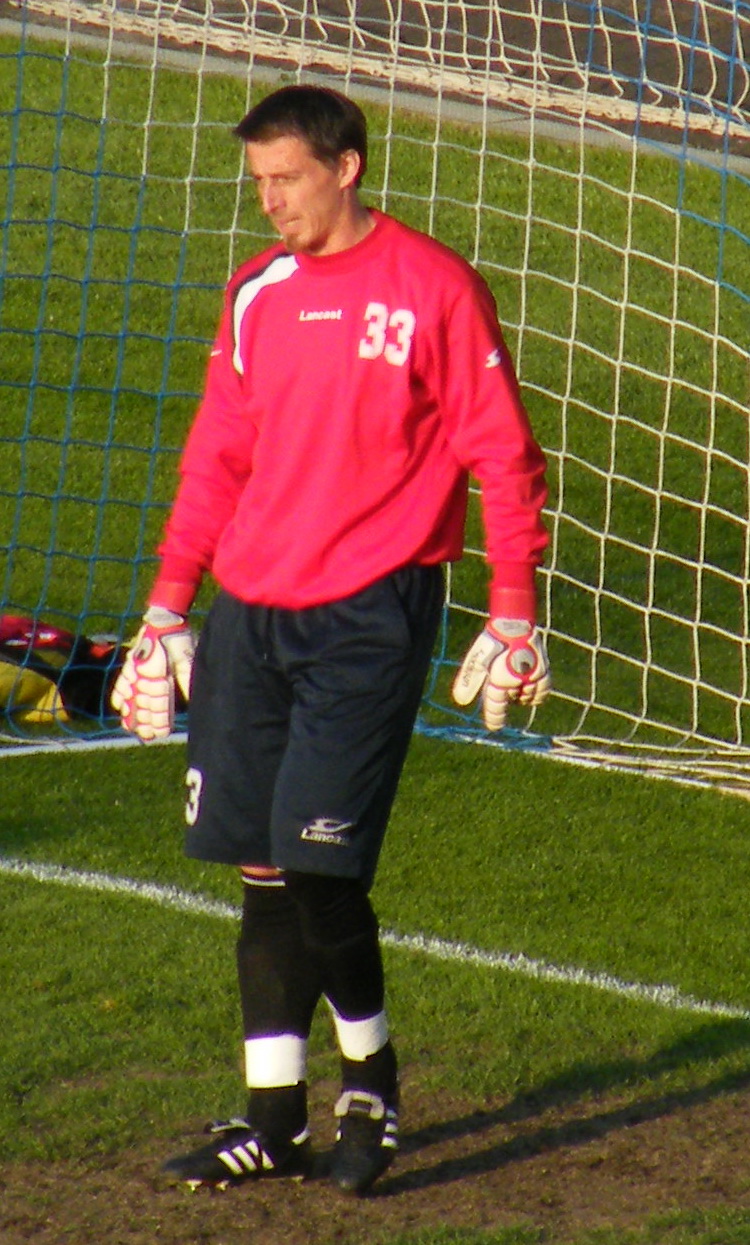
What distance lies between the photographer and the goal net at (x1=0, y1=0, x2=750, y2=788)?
22.7 ft

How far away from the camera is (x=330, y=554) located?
10.3 feet

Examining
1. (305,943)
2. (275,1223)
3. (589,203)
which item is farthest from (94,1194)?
(589,203)

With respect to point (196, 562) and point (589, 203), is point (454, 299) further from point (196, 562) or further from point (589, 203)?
point (589, 203)

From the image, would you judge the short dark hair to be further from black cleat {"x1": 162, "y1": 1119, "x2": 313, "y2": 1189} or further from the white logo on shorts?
black cleat {"x1": 162, "y1": 1119, "x2": 313, "y2": 1189}

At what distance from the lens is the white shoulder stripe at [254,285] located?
321 centimetres

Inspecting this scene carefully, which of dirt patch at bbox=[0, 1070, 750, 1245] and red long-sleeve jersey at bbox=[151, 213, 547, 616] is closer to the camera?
red long-sleeve jersey at bbox=[151, 213, 547, 616]

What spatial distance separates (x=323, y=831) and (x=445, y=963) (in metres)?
1.36

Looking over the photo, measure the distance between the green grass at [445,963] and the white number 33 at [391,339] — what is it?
58.3 inches

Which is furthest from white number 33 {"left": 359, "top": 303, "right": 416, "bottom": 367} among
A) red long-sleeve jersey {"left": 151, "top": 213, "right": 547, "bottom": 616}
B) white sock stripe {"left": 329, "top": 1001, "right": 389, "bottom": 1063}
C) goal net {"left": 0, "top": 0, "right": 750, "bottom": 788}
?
goal net {"left": 0, "top": 0, "right": 750, "bottom": 788}

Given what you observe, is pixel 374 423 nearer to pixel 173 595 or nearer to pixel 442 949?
pixel 173 595

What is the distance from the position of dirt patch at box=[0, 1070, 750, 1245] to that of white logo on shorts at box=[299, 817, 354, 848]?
2.25 ft

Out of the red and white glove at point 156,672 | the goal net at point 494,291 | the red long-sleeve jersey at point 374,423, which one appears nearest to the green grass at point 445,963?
the goal net at point 494,291

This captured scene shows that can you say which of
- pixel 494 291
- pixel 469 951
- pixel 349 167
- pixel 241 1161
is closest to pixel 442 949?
pixel 469 951

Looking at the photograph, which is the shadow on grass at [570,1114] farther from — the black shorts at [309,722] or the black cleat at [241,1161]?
the black shorts at [309,722]
